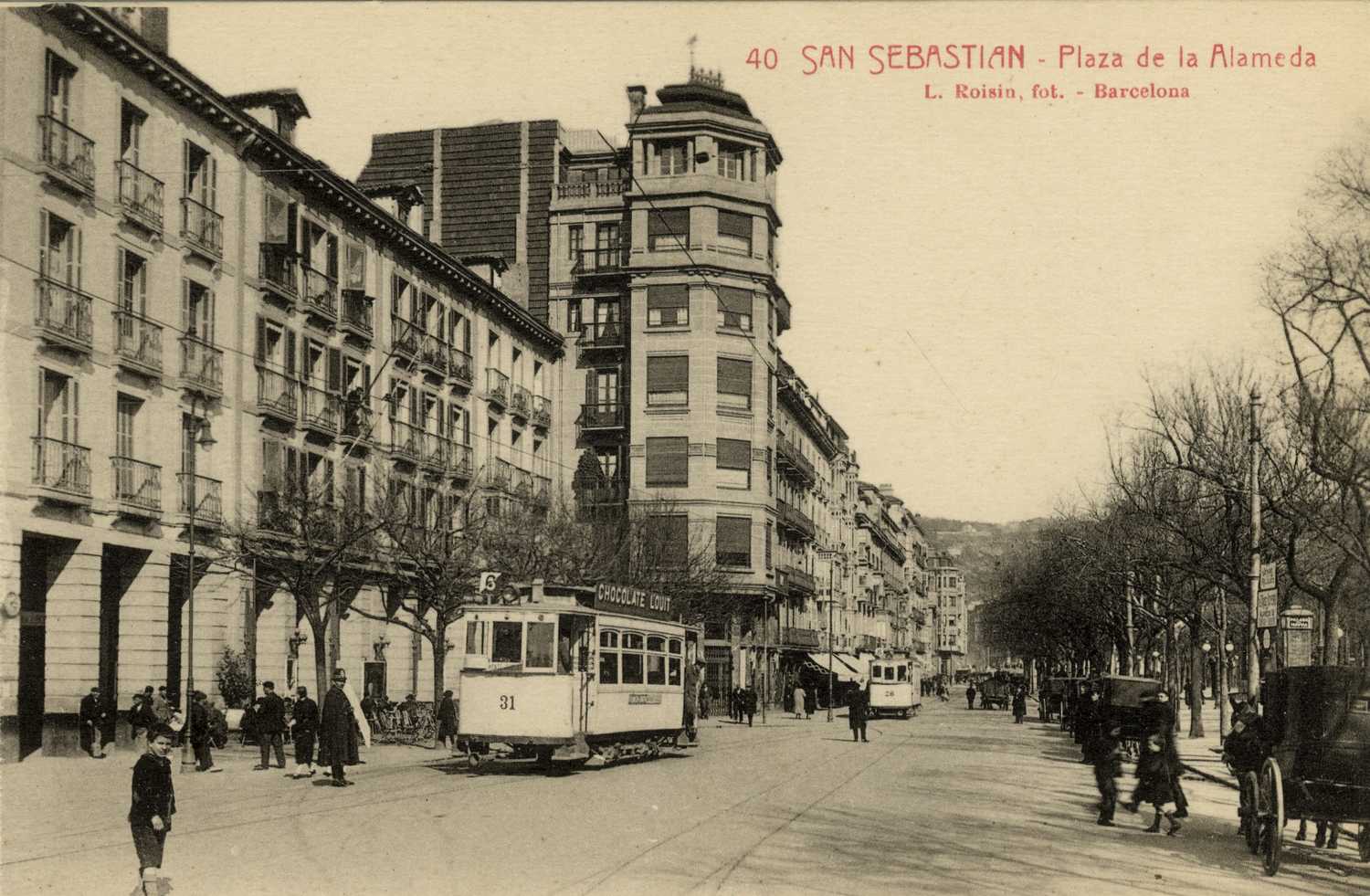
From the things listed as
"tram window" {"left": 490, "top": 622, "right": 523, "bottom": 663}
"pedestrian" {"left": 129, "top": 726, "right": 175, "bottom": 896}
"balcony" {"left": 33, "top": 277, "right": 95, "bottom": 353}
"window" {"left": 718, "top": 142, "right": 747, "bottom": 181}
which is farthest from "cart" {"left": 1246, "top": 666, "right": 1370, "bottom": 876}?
"window" {"left": 718, "top": 142, "right": 747, "bottom": 181}

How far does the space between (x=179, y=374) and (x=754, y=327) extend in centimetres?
3035

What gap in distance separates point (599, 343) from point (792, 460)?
12.3 m

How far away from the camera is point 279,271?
111 ft

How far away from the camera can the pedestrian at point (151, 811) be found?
32.6 feet

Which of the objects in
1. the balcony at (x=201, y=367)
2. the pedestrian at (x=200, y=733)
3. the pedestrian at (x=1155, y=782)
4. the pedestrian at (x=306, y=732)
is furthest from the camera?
the balcony at (x=201, y=367)

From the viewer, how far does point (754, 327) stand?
55.9 metres

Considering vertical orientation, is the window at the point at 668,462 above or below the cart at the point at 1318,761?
above

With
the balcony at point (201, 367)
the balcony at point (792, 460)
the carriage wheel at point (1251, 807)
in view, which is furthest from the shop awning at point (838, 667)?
the carriage wheel at point (1251, 807)

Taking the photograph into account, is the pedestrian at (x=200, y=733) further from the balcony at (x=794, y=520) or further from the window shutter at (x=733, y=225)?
the balcony at (x=794, y=520)

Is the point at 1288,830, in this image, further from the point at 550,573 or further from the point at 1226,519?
the point at 550,573

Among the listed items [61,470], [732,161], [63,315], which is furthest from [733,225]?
[61,470]

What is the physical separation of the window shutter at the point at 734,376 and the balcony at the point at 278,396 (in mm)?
23888

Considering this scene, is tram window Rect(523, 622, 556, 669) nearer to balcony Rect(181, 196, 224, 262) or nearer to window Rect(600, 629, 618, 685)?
window Rect(600, 629, 618, 685)

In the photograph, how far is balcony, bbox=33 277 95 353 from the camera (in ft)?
79.7
